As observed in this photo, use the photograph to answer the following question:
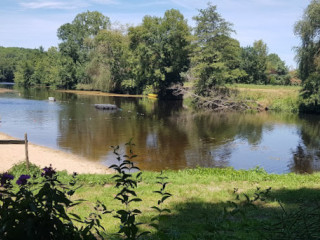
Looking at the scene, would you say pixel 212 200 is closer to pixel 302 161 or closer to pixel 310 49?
pixel 302 161

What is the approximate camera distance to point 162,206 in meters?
7.00

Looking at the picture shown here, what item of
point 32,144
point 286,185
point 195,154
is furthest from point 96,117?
point 286,185

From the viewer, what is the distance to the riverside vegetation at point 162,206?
8.29 ft

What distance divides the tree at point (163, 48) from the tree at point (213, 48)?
7566mm

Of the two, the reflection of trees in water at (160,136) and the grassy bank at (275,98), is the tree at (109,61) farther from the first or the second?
the reflection of trees in water at (160,136)

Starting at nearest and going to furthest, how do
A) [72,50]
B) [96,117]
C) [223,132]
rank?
[223,132], [96,117], [72,50]

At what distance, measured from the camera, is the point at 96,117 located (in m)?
31.7

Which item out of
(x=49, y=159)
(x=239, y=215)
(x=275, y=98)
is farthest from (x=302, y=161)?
(x=275, y=98)

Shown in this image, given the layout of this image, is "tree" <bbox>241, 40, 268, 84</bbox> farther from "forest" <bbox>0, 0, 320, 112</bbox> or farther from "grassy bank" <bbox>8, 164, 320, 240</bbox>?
"grassy bank" <bbox>8, 164, 320, 240</bbox>

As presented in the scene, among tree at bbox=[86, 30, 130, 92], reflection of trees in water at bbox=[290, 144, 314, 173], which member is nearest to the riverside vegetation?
reflection of trees in water at bbox=[290, 144, 314, 173]

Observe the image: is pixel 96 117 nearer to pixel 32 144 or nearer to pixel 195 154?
pixel 32 144

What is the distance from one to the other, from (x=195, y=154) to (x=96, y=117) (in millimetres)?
16329

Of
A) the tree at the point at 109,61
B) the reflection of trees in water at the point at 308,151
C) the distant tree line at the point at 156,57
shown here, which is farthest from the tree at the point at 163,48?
the reflection of trees in water at the point at 308,151

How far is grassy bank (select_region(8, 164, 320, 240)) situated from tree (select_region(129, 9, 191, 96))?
44985 millimetres
